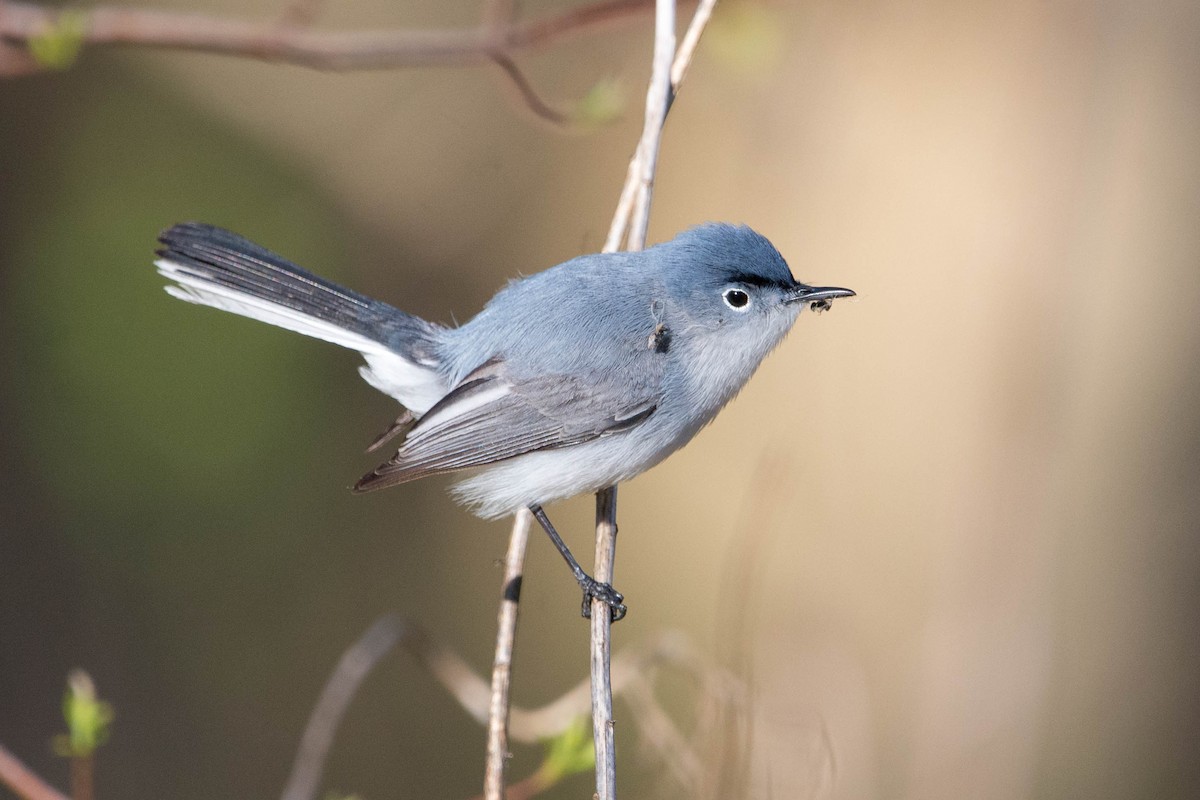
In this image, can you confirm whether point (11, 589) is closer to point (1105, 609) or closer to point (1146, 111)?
point (1105, 609)

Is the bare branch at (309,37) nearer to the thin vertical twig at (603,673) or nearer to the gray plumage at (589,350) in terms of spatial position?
the gray plumage at (589,350)

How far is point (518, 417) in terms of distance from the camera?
2559 mm

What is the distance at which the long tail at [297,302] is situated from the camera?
2.60m

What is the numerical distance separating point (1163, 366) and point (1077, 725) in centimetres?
152

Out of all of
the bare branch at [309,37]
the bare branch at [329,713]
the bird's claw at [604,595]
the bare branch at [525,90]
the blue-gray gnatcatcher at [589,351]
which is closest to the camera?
the bird's claw at [604,595]

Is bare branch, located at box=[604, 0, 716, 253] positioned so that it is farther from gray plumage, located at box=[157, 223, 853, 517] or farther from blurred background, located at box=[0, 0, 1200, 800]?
blurred background, located at box=[0, 0, 1200, 800]

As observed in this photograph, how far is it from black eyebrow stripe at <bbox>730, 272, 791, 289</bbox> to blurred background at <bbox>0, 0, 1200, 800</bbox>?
1482 millimetres

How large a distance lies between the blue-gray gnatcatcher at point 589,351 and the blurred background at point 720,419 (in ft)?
4.72

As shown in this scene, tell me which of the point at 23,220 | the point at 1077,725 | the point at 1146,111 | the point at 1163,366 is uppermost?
the point at 1146,111

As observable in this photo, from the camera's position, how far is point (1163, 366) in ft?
14.6

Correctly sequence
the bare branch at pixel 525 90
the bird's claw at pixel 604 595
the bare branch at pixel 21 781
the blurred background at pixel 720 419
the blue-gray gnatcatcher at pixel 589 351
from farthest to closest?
the blurred background at pixel 720 419, the bare branch at pixel 525 90, the blue-gray gnatcatcher at pixel 589 351, the bird's claw at pixel 604 595, the bare branch at pixel 21 781

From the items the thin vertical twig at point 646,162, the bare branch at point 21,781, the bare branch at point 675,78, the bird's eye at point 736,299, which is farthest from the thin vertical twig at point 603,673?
the bare branch at point 21,781

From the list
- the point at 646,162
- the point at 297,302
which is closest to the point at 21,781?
the point at 297,302

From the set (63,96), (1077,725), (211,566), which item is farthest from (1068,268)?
(63,96)
